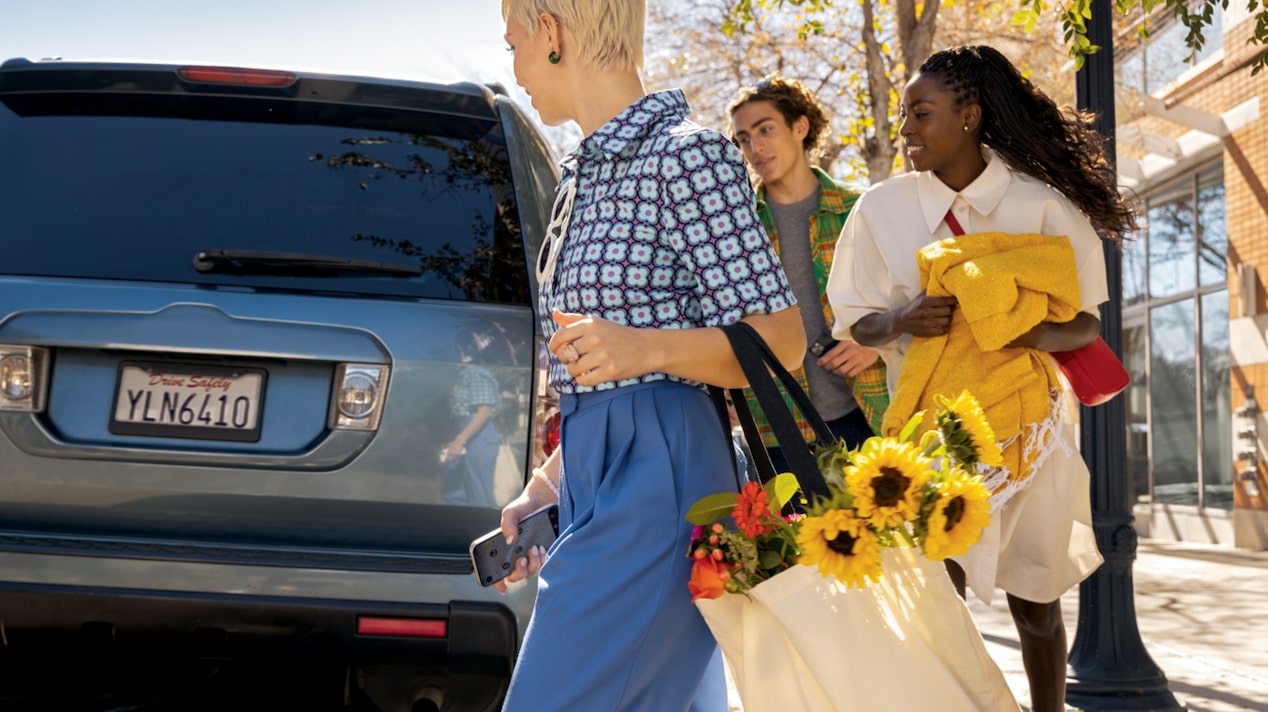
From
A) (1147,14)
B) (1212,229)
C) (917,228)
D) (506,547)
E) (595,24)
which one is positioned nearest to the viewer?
(595,24)

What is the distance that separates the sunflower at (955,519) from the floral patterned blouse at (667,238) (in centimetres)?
41

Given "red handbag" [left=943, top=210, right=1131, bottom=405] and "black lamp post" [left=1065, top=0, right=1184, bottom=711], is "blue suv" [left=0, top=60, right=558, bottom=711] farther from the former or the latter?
"black lamp post" [left=1065, top=0, right=1184, bottom=711]

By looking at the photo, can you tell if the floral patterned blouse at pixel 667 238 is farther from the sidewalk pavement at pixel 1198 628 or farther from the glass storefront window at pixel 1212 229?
the glass storefront window at pixel 1212 229

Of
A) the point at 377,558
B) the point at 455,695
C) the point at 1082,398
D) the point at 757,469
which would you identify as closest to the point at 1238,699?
the point at 1082,398

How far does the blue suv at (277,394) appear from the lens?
3.40 meters

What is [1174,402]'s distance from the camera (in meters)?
17.2

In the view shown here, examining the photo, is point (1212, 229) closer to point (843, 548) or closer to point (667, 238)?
point (667, 238)

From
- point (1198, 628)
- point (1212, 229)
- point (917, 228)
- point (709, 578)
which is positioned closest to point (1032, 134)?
point (917, 228)

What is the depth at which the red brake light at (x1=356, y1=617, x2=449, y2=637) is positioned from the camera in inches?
133

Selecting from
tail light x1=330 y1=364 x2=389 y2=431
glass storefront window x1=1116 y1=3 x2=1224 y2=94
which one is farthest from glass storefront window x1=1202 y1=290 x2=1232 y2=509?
tail light x1=330 y1=364 x2=389 y2=431

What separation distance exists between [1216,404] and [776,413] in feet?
49.5

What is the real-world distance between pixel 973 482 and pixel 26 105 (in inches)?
120

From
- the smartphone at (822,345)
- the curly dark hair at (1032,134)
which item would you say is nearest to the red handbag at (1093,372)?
the curly dark hair at (1032,134)

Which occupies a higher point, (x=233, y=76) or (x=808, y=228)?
(x=233, y=76)
